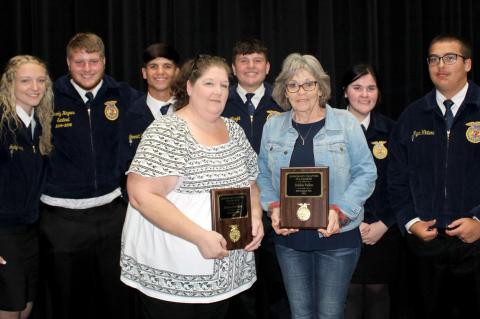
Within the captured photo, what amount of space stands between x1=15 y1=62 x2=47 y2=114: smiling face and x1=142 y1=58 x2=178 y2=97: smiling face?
828 mm

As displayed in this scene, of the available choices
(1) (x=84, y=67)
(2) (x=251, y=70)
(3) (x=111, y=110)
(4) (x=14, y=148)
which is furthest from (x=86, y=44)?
(2) (x=251, y=70)

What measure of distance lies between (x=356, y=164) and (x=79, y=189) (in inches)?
74.6

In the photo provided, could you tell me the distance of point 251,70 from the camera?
3941 mm

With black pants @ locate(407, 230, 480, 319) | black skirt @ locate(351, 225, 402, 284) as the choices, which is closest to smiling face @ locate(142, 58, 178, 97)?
black skirt @ locate(351, 225, 402, 284)

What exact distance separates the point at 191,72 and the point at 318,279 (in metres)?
1.28

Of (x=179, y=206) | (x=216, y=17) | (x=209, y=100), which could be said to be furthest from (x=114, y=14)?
(x=179, y=206)

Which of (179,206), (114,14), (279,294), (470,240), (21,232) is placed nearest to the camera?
(179,206)

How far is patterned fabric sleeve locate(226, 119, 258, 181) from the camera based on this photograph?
104 inches

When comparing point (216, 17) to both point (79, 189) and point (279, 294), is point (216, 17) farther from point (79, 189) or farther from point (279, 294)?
point (279, 294)

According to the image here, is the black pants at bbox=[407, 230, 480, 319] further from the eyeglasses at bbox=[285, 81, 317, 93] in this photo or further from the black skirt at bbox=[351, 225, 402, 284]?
the eyeglasses at bbox=[285, 81, 317, 93]

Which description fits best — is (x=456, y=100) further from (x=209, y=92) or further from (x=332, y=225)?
(x=209, y=92)

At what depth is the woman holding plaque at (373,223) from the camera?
3434 millimetres

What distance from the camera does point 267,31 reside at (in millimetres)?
4723

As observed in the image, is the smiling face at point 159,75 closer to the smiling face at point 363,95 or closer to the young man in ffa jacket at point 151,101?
the young man in ffa jacket at point 151,101
